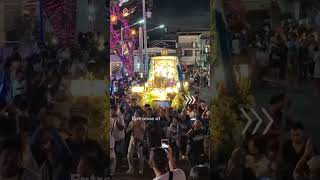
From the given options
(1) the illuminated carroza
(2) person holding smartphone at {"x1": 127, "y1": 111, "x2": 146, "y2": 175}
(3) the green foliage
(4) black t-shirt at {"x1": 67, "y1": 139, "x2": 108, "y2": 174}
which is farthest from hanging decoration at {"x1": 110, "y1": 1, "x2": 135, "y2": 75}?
(3) the green foliage

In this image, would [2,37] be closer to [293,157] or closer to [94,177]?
[94,177]

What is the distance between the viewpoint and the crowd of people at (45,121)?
3959mm

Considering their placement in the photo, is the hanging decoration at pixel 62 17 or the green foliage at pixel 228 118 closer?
the green foliage at pixel 228 118

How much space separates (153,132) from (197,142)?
70 centimetres

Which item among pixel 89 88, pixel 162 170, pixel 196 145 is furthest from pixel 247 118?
pixel 196 145

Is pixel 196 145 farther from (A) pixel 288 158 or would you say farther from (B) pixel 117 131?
(A) pixel 288 158

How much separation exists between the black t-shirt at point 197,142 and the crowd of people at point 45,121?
2758 millimetres

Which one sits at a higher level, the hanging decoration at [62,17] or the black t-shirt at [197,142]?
the hanging decoration at [62,17]

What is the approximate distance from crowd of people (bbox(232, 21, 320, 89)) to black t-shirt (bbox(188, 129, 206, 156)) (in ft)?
9.74

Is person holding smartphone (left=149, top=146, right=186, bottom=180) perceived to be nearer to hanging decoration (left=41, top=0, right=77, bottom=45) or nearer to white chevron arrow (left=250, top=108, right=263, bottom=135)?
white chevron arrow (left=250, top=108, right=263, bottom=135)

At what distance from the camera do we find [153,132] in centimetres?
696

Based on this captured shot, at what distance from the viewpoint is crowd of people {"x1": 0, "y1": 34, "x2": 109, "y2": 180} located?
3959mm

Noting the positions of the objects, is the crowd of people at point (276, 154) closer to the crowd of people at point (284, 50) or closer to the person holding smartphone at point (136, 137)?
the crowd of people at point (284, 50)

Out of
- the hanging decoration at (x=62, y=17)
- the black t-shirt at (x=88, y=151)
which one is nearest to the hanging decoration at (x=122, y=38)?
the hanging decoration at (x=62, y=17)
